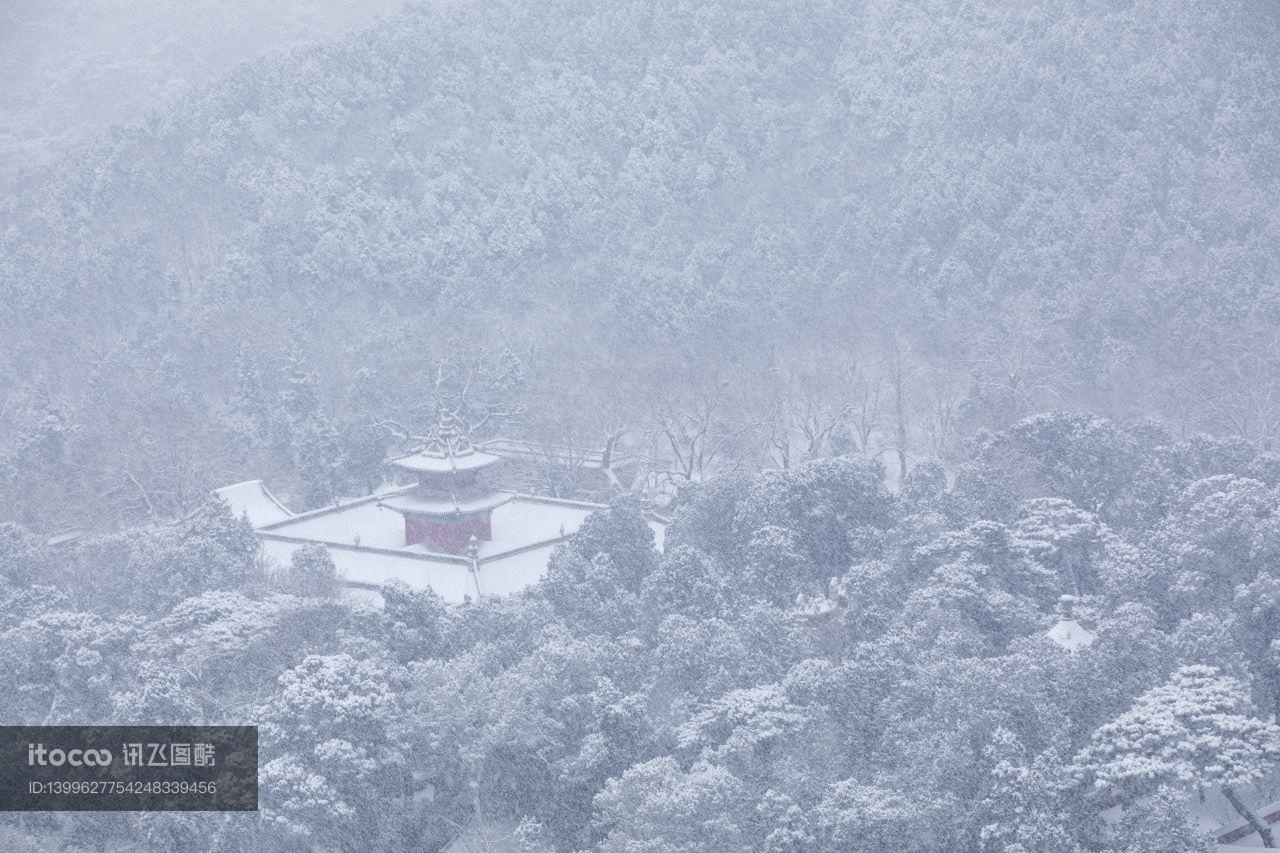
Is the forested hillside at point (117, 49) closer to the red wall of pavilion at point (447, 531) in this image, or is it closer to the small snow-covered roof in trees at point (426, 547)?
the small snow-covered roof in trees at point (426, 547)

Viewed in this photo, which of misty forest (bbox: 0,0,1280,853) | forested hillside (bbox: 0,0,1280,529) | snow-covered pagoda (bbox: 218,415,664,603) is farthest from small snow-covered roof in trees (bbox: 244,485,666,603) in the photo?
forested hillside (bbox: 0,0,1280,529)

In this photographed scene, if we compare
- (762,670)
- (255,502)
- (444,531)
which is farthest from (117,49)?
(762,670)

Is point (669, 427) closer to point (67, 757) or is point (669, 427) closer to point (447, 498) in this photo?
point (447, 498)

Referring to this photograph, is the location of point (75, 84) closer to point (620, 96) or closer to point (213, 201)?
point (213, 201)

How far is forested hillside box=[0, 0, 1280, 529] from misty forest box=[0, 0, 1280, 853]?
21cm

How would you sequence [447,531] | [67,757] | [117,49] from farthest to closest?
[117,49] < [447,531] < [67,757]

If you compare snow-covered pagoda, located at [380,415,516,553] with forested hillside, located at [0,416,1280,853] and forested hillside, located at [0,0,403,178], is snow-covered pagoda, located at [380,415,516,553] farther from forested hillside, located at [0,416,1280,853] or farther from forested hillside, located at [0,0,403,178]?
forested hillside, located at [0,0,403,178]

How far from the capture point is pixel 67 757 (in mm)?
19016

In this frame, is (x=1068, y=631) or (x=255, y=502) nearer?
(x=1068, y=631)

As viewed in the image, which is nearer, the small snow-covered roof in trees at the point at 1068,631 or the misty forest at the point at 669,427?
the misty forest at the point at 669,427

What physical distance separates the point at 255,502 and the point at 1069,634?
22.6 metres

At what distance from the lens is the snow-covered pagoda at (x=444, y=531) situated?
1091 inches

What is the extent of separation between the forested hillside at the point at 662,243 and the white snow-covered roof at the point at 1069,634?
1600 centimetres

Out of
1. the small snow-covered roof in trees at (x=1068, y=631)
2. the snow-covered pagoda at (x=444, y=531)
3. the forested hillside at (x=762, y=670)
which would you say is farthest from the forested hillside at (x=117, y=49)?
the small snow-covered roof in trees at (x=1068, y=631)
